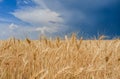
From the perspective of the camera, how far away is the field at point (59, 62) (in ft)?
11.4

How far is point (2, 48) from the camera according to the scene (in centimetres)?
509

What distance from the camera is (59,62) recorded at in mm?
4324

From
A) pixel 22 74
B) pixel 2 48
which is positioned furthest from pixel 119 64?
pixel 2 48

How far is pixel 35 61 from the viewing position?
4180 millimetres

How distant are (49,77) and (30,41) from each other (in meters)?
1.79

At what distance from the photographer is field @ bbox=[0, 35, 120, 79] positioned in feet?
11.4

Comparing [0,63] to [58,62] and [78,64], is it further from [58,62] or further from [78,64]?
[78,64]

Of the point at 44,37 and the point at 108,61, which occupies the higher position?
the point at 44,37

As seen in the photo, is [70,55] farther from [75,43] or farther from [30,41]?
[30,41]

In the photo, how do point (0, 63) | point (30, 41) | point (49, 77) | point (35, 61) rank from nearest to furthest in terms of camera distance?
point (49, 77) → point (0, 63) → point (35, 61) → point (30, 41)

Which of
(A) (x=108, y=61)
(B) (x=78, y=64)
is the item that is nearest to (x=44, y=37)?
(B) (x=78, y=64)

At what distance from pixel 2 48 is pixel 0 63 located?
1.35 meters

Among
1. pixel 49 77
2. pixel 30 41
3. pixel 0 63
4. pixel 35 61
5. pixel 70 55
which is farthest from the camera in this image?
pixel 30 41

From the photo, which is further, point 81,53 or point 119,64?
point 81,53
